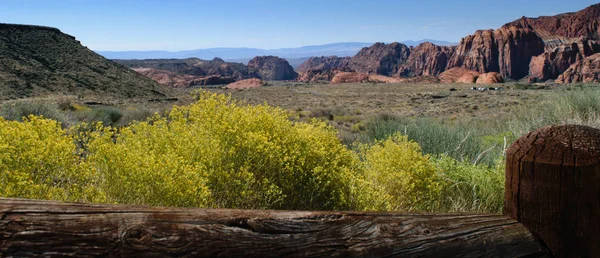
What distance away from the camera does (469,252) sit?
5.53 ft

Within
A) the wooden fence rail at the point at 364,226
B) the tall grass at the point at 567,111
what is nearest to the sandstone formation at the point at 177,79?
the tall grass at the point at 567,111

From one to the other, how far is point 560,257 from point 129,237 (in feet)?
5.00

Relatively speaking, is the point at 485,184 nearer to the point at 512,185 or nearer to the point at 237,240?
the point at 512,185

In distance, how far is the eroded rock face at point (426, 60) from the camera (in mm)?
143125

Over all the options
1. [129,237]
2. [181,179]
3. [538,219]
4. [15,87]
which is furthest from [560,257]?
[15,87]

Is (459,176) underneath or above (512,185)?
underneath

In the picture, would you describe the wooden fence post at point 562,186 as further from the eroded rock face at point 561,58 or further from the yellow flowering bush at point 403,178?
the eroded rock face at point 561,58

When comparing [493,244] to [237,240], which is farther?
[493,244]

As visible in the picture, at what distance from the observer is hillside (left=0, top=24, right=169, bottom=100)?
29.3m

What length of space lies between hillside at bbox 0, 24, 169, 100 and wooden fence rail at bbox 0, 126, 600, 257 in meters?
28.8

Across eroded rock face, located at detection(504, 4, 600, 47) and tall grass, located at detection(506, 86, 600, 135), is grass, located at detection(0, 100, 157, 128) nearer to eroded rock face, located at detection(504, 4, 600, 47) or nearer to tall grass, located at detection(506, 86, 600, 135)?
tall grass, located at detection(506, 86, 600, 135)

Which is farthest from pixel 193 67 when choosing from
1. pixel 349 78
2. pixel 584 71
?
pixel 584 71

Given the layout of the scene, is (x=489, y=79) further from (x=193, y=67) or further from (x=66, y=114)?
(x=66, y=114)

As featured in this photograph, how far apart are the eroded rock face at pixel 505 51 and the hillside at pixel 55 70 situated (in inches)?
4146
